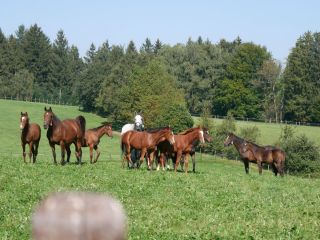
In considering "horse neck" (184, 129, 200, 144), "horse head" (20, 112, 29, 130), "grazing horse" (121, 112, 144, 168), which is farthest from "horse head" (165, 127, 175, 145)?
"horse head" (20, 112, 29, 130)

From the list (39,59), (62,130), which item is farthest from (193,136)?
(39,59)

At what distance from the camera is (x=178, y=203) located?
15.3 meters

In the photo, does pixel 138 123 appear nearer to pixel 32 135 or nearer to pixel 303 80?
pixel 32 135

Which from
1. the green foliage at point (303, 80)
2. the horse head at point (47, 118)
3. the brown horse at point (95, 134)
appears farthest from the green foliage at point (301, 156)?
the green foliage at point (303, 80)

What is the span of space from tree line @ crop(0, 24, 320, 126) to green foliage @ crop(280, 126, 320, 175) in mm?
30822

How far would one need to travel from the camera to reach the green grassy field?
A: 38.0ft

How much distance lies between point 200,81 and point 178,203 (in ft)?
359

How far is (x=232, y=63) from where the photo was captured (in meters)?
127

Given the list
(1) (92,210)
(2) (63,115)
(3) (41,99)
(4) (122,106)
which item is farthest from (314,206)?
(3) (41,99)

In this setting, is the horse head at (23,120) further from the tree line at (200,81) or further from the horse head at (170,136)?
the tree line at (200,81)

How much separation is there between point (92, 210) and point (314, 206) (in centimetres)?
1490

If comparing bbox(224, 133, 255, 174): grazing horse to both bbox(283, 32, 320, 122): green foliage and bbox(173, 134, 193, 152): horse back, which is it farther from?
bbox(283, 32, 320, 122): green foliage

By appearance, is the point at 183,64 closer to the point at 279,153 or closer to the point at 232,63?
the point at 232,63

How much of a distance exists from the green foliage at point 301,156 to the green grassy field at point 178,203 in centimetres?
3856
